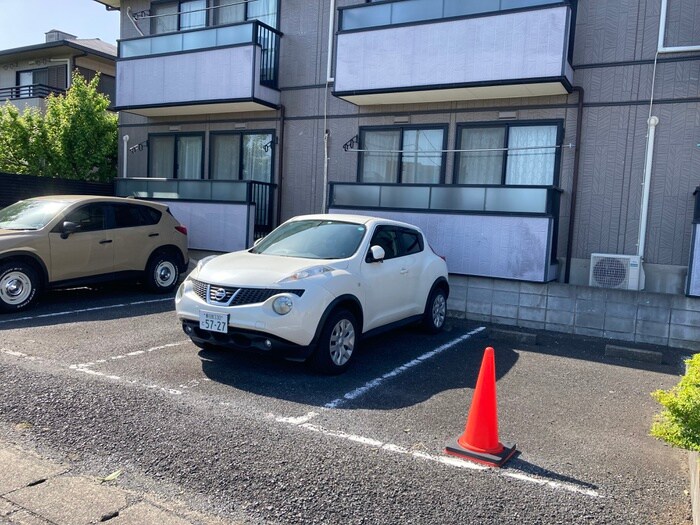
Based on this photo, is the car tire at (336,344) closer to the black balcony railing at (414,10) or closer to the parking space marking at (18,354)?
the parking space marking at (18,354)

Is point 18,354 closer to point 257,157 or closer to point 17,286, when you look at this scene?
point 17,286

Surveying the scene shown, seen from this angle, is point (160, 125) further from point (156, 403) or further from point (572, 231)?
point (156, 403)

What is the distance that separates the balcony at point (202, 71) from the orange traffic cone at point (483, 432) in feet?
29.9

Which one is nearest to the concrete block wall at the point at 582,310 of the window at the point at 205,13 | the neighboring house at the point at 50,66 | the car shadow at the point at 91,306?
the car shadow at the point at 91,306

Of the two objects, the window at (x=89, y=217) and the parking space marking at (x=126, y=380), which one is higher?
the window at (x=89, y=217)

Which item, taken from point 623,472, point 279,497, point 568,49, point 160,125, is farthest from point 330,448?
point 160,125

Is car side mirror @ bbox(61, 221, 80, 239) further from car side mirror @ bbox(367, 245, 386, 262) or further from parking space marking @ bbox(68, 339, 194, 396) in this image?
car side mirror @ bbox(367, 245, 386, 262)

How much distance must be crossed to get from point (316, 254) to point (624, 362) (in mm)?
4088

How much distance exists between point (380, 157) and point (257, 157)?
3045mm

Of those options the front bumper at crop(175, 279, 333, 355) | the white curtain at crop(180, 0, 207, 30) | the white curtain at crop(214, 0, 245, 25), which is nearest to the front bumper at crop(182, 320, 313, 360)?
the front bumper at crop(175, 279, 333, 355)

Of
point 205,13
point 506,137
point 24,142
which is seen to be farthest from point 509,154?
point 24,142

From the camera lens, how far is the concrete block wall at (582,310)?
803 cm

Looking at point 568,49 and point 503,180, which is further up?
point 568,49

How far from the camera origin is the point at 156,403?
488cm
